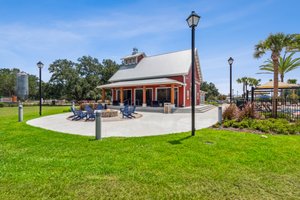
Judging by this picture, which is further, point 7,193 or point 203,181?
point 203,181

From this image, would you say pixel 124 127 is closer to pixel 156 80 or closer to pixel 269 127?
pixel 269 127

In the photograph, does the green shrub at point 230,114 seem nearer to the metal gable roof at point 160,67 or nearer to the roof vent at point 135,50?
the metal gable roof at point 160,67

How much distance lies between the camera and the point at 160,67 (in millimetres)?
23688

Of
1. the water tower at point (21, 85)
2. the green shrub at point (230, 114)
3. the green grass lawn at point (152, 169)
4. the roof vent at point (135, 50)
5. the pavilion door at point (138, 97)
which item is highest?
the roof vent at point (135, 50)

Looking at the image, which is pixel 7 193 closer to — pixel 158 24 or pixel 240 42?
pixel 158 24

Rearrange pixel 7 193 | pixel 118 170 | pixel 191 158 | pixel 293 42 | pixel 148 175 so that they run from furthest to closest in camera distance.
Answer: pixel 293 42
pixel 191 158
pixel 118 170
pixel 148 175
pixel 7 193

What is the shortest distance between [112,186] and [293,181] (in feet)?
11.6

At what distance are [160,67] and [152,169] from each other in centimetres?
2111

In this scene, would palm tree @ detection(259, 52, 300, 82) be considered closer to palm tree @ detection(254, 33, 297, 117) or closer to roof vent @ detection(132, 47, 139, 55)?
palm tree @ detection(254, 33, 297, 117)

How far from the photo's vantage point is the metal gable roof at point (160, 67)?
70.9 ft

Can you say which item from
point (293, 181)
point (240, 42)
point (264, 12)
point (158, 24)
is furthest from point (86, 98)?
point (293, 181)

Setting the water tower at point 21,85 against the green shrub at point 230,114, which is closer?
the green shrub at point 230,114

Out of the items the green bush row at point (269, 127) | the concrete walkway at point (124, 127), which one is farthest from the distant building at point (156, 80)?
the green bush row at point (269, 127)

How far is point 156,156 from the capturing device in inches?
173
